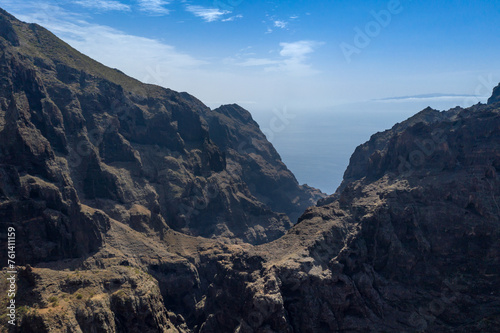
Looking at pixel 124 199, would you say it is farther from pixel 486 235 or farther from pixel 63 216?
pixel 486 235

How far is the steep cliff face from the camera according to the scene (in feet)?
271

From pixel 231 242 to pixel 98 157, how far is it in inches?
2019

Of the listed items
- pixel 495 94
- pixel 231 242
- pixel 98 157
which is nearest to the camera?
pixel 98 157

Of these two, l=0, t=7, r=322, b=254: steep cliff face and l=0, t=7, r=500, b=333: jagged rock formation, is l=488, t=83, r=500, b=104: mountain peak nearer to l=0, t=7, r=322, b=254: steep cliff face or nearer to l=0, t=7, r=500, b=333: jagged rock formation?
l=0, t=7, r=500, b=333: jagged rock formation

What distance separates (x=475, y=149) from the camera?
8462 cm

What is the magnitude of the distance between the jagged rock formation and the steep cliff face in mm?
489

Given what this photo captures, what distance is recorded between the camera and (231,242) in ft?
430

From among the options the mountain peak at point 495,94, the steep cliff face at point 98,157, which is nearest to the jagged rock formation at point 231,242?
the steep cliff face at point 98,157

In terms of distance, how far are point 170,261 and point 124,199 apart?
2688cm

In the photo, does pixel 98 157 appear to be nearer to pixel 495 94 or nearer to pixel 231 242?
pixel 231 242

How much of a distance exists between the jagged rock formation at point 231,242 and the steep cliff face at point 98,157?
0.49 metres

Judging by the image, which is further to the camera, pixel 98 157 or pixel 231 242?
pixel 231 242

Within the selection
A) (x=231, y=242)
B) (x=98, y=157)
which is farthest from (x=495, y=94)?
(x=98, y=157)

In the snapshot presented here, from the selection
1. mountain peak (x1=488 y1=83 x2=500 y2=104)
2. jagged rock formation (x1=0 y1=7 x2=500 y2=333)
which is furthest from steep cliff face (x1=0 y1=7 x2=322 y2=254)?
mountain peak (x1=488 y1=83 x2=500 y2=104)
